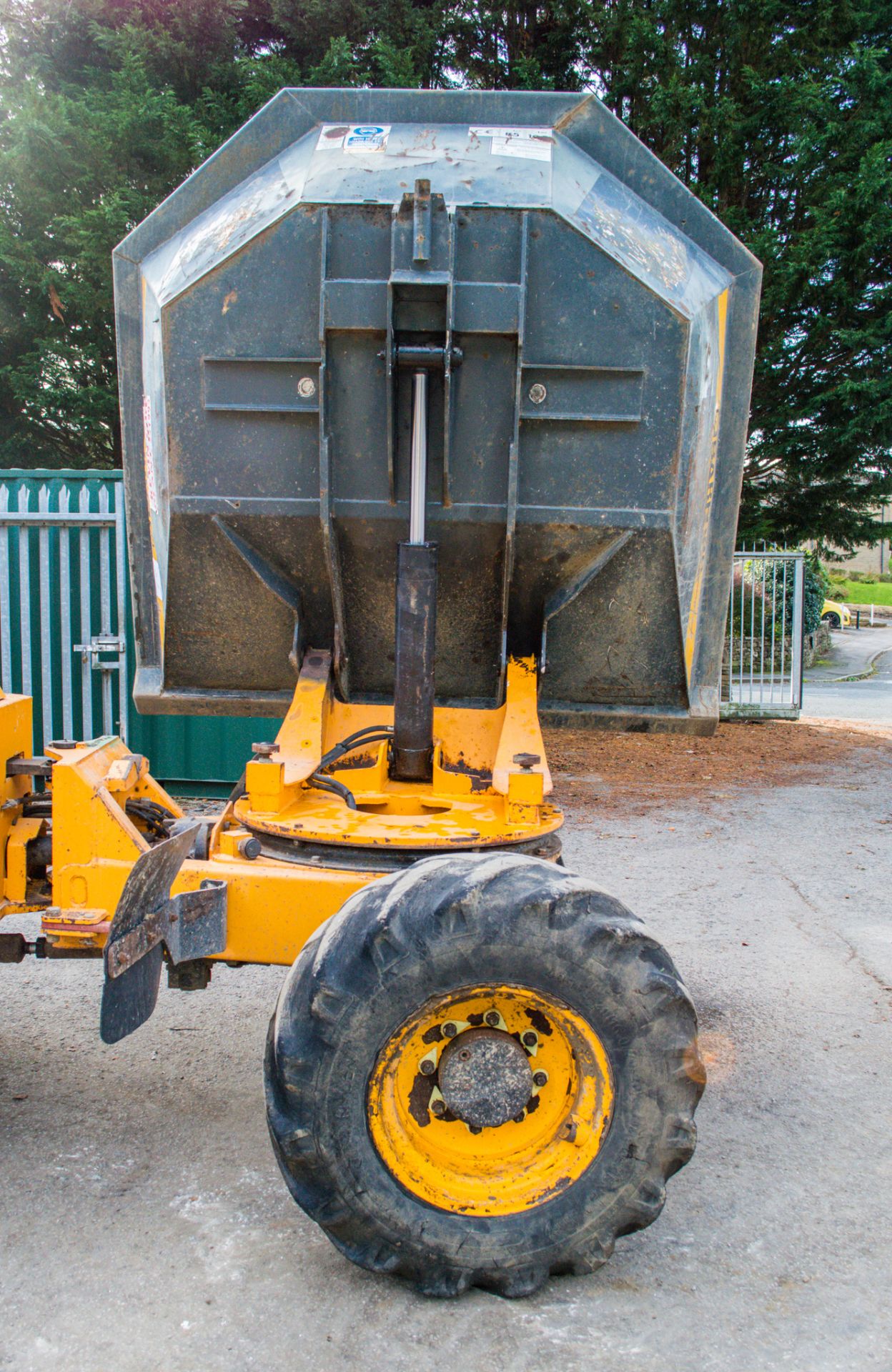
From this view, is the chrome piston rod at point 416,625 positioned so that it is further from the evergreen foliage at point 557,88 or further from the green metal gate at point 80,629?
the evergreen foliage at point 557,88

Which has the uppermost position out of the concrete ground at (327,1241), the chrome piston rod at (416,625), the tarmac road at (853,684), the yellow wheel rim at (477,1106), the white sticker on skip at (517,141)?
the white sticker on skip at (517,141)

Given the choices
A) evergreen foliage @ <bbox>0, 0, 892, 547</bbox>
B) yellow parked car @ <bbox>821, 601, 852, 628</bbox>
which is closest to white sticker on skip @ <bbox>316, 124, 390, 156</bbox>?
evergreen foliage @ <bbox>0, 0, 892, 547</bbox>

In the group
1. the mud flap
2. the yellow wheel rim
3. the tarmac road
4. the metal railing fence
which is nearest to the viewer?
the yellow wheel rim

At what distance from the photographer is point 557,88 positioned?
45.5 ft

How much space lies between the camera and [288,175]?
3.47 m

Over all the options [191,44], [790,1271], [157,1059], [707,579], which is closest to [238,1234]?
[157,1059]

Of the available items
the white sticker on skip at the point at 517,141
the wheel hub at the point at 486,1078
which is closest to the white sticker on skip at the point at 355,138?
the white sticker on skip at the point at 517,141

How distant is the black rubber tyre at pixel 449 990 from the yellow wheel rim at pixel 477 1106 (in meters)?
0.04

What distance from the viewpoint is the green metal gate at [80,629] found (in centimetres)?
784

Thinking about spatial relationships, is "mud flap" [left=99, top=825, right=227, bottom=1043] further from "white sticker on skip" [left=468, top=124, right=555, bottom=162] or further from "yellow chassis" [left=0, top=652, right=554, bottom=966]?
"white sticker on skip" [left=468, top=124, right=555, bottom=162]

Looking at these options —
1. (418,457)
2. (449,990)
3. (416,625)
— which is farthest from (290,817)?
(418,457)

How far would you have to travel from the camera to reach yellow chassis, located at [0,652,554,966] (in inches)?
122

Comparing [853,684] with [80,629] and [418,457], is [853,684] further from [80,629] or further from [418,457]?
[418,457]

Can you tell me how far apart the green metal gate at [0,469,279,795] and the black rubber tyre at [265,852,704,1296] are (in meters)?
5.48
